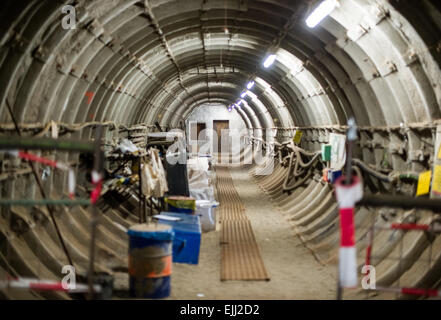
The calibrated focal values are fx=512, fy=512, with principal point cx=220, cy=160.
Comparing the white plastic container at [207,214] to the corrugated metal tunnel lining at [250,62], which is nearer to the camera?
the corrugated metal tunnel lining at [250,62]

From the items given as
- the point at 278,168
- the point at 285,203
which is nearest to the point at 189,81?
the point at 278,168

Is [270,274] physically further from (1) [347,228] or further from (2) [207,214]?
(1) [347,228]

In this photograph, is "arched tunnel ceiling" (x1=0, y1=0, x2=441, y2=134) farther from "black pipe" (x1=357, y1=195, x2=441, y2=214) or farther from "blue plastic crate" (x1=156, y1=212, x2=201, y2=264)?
"black pipe" (x1=357, y1=195, x2=441, y2=214)

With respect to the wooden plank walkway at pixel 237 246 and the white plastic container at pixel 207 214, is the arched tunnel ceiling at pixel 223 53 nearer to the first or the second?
the white plastic container at pixel 207 214

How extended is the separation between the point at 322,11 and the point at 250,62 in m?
7.75

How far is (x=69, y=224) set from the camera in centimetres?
825

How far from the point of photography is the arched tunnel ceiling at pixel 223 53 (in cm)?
642

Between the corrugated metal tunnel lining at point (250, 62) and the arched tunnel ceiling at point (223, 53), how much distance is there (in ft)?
0.07

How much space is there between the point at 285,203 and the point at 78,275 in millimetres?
9472

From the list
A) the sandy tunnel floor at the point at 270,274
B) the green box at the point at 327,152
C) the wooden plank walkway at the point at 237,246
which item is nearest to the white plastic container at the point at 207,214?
the sandy tunnel floor at the point at 270,274

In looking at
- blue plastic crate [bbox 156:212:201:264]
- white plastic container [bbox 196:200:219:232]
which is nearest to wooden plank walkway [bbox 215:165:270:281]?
white plastic container [bbox 196:200:219:232]

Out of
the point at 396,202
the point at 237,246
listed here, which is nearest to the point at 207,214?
the point at 237,246

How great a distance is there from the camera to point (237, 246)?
393 inches
